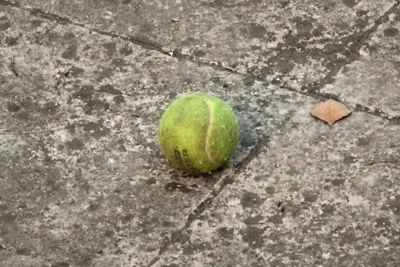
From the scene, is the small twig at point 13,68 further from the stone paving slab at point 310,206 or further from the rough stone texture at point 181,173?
the stone paving slab at point 310,206

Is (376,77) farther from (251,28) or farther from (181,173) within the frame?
(181,173)

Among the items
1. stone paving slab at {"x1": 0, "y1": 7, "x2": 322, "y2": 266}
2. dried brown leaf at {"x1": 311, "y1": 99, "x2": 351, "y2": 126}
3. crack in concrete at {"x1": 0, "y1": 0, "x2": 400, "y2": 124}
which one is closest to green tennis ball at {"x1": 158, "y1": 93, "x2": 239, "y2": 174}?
stone paving slab at {"x1": 0, "y1": 7, "x2": 322, "y2": 266}

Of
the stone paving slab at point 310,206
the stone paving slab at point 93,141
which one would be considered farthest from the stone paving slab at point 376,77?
the stone paving slab at point 93,141

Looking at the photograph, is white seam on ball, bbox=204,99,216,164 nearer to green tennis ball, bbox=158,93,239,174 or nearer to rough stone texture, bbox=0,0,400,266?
green tennis ball, bbox=158,93,239,174

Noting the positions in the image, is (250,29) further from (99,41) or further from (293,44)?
(99,41)

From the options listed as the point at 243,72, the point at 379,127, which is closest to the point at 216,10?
the point at 243,72
